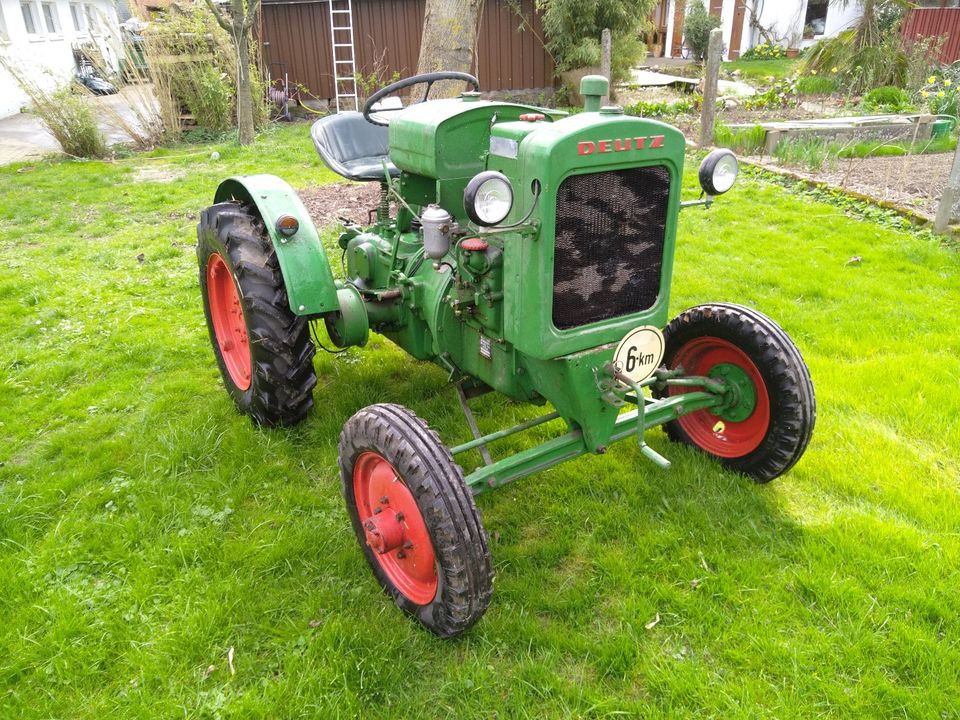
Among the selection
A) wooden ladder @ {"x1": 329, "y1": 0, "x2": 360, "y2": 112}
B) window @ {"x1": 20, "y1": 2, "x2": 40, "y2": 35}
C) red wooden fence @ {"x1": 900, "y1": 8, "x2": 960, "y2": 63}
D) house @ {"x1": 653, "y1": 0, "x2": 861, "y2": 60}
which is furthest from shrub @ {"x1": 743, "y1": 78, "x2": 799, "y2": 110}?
window @ {"x1": 20, "y1": 2, "x2": 40, "y2": 35}

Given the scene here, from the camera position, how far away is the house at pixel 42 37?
633 inches

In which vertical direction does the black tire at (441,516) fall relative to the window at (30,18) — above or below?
below

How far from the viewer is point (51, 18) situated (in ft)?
68.3

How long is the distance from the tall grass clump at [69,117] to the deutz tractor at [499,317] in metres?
8.46

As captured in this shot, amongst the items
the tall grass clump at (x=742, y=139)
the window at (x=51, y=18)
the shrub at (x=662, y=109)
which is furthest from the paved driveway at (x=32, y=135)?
the tall grass clump at (x=742, y=139)

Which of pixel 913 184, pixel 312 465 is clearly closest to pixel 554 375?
pixel 312 465

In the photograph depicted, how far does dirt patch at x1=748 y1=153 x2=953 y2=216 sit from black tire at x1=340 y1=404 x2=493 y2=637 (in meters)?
5.46

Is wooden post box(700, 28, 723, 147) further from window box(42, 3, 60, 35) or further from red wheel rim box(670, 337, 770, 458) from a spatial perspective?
window box(42, 3, 60, 35)

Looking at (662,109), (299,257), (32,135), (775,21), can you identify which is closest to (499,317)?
(299,257)

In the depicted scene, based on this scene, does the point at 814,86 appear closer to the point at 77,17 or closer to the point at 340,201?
the point at 340,201

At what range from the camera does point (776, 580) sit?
2514 millimetres

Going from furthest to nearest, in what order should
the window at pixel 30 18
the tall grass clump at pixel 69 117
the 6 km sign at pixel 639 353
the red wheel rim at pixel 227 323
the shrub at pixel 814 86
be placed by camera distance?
the window at pixel 30 18
the shrub at pixel 814 86
the tall grass clump at pixel 69 117
the red wheel rim at pixel 227 323
the 6 km sign at pixel 639 353

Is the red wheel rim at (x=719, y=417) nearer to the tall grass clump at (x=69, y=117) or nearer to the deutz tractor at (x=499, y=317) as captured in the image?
the deutz tractor at (x=499, y=317)

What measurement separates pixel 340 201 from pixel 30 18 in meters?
17.6
